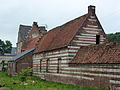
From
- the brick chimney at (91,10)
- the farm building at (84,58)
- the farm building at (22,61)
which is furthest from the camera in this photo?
the farm building at (22,61)

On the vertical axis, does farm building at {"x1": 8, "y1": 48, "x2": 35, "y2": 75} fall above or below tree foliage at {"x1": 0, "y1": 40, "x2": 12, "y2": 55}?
below

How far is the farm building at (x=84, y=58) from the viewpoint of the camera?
17.3m

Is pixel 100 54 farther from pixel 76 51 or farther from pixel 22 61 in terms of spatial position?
pixel 22 61

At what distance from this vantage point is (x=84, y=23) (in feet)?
79.0

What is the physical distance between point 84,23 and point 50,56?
6.62 meters

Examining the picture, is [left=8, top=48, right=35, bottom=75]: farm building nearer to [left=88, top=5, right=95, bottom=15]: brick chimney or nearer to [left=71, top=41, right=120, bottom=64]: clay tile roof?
[left=88, top=5, right=95, bottom=15]: brick chimney

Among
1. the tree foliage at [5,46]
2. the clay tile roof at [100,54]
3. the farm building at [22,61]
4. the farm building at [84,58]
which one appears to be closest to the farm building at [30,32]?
the farm building at [22,61]

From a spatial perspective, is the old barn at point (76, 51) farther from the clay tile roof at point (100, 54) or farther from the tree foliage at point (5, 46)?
the tree foliage at point (5, 46)

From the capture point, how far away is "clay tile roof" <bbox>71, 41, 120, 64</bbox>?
1720 centimetres

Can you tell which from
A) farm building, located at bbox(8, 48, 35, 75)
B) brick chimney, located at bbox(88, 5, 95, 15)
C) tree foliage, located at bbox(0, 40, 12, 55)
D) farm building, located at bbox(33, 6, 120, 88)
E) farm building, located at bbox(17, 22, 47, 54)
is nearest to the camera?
farm building, located at bbox(33, 6, 120, 88)

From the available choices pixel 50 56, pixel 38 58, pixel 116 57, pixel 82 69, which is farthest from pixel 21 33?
pixel 116 57

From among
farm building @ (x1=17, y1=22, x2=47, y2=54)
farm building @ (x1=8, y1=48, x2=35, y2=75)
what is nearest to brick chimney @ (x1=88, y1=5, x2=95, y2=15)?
farm building @ (x1=8, y1=48, x2=35, y2=75)

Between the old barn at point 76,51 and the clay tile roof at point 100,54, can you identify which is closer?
the clay tile roof at point 100,54

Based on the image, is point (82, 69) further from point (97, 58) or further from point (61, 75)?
point (61, 75)
